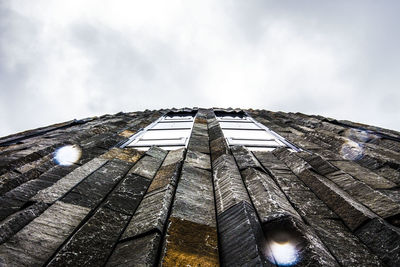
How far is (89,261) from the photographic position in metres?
1.24

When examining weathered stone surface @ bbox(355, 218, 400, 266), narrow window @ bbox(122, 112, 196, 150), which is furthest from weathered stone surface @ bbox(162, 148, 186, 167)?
weathered stone surface @ bbox(355, 218, 400, 266)

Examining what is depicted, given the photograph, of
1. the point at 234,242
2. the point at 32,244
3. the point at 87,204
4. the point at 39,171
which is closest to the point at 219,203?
the point at 234,242

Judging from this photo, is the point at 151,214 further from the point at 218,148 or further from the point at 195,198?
the point at 218,148

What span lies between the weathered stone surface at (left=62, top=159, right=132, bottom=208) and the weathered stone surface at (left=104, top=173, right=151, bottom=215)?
0.09 metres

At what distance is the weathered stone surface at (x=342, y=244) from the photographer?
1280 millimetres

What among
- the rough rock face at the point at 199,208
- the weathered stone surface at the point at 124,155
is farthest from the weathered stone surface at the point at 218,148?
the weathered stone surface at the point at 124,155

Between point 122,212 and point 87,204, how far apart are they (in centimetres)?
28

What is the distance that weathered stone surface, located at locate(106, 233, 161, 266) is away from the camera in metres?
1.18

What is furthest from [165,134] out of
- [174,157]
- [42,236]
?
[42,236]

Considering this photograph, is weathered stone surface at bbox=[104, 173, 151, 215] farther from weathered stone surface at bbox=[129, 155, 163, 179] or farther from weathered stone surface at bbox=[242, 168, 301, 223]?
weathered stone surface at bbox=[242, 168, 301, 223]

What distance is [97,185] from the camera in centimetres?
203

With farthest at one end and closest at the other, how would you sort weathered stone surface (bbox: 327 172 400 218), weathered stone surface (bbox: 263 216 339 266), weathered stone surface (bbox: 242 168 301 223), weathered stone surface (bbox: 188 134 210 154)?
weathered stone surface (bbox: 188 134 210 154) → weathered stone surface (bbox: 327 172 400 218) → weathered stone surface (bbox: 242 168 301 223) → weathered stone surface (bbox: 263 216 339 266)

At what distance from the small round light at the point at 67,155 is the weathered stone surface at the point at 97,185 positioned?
1.42 ft

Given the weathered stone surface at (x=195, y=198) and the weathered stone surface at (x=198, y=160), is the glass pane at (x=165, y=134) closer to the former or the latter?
the weathered stone surface at (x=198, y=160)
